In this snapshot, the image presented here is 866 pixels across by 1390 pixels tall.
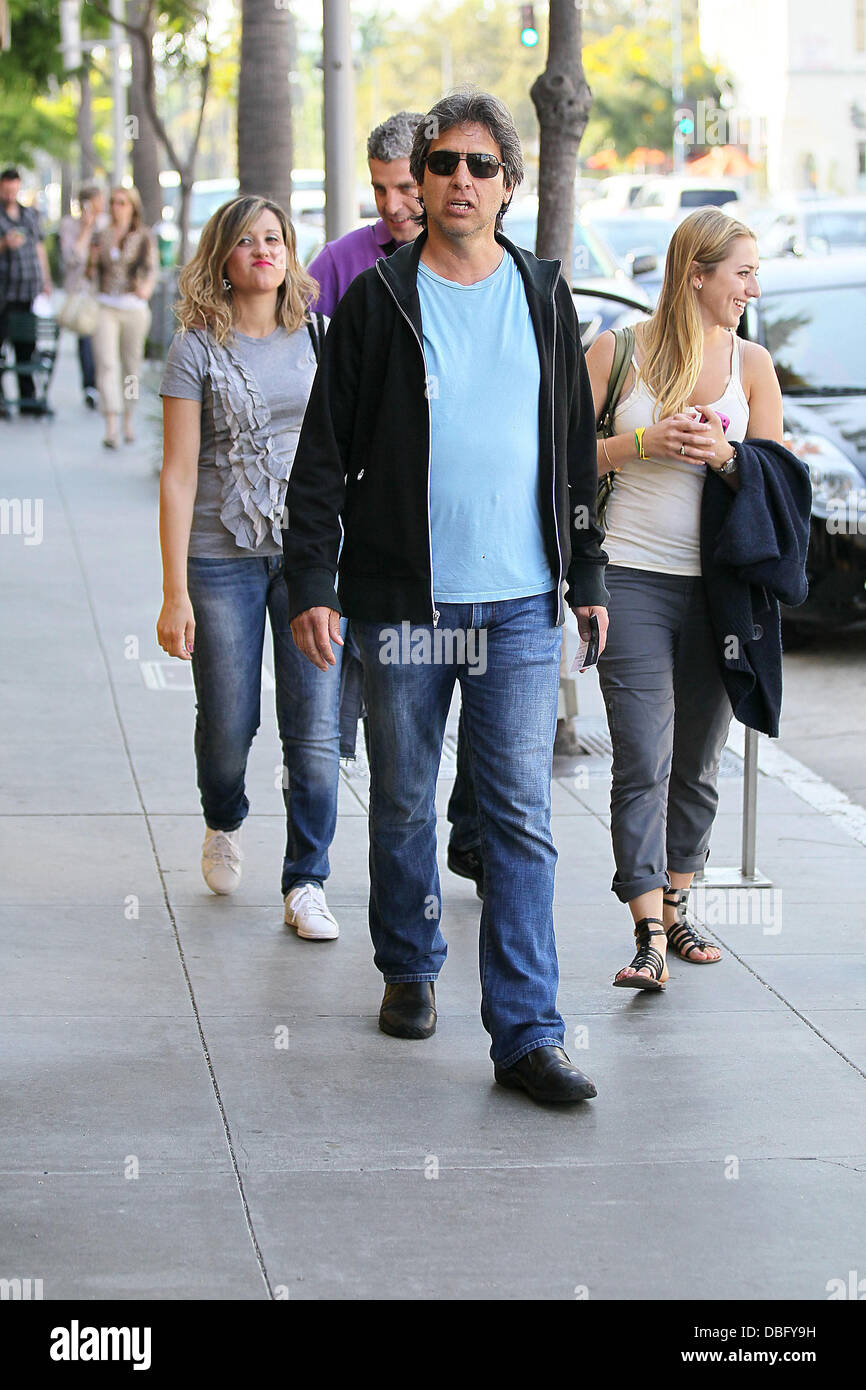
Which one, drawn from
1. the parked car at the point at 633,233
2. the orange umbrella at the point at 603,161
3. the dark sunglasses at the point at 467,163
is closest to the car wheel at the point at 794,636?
the dark sunglasses at the point at 467,163

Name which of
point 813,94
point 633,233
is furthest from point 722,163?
point 633,233

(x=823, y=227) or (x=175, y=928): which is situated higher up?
(x=823, y=227)

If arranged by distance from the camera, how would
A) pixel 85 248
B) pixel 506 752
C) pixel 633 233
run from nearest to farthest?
pixel 506 752 → pixel 85 248 → pixel 633 233

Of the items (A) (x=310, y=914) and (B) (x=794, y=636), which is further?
(B) (x=794, y=636)

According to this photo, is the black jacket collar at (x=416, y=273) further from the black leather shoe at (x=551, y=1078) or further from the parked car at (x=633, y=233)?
the parked car at (x=633, y=233)

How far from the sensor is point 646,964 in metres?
5.11

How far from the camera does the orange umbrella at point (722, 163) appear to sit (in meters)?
59.4

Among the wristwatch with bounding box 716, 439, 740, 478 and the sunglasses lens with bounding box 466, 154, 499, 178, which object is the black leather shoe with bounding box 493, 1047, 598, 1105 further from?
the sunglasses lens with bounding box 466, 154, 499, 178

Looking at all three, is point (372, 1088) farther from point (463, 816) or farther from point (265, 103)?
point (265, 103)

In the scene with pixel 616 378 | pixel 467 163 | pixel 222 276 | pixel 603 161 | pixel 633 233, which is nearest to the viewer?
pixel 467 163

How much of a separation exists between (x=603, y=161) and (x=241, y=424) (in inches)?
2943

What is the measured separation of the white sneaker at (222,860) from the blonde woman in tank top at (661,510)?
1.25m

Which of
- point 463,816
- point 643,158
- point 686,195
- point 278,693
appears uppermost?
point 643,158

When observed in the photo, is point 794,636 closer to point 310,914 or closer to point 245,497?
point 310,914
